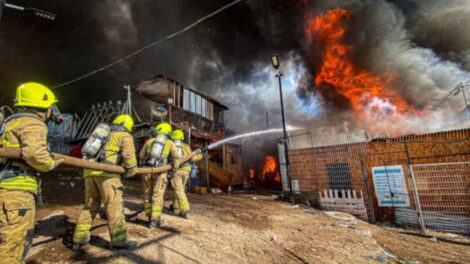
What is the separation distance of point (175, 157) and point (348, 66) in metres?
22.9

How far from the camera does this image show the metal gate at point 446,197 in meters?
5.30

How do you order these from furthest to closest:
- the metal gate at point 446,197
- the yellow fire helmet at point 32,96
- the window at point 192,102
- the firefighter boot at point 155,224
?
the window at point 192,102 < the metal gate at point 446,197 < the firefighter boot at point 155,224 < the yellow fire helmet at point 32,96

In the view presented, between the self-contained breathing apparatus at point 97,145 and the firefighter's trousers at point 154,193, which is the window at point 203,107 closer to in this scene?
the firefighter's trousers at point 154,193

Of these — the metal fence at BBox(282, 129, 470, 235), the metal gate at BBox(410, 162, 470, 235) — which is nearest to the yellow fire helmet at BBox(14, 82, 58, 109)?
the metal fence at BBox(282, 129, 470, 235)

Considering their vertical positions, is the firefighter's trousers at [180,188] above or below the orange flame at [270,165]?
below

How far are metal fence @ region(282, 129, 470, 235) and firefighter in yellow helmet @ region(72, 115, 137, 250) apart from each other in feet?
22.4

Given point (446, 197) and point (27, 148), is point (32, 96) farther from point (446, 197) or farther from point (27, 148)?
point (446, 197)

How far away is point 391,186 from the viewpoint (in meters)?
6.57

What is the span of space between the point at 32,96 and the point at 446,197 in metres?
9.95

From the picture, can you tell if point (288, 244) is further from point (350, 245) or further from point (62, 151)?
point (62, 151)

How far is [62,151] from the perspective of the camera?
14.9m

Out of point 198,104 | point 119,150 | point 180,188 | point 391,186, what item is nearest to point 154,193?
point 180,188

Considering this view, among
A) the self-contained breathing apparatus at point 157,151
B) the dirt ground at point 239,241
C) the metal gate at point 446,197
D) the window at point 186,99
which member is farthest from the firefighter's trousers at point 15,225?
the window at point 186,99

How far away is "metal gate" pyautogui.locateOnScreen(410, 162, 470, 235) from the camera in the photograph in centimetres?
530
